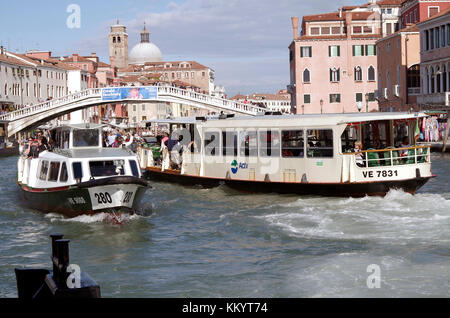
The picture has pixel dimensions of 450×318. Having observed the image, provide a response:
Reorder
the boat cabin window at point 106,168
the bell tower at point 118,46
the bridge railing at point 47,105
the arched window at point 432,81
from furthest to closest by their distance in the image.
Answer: the bell tower at point 118,46 < the bridge railing at point 47,105 < the arched window at point 432,81 < the boat cabin window at point 106,168

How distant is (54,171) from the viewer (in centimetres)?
1384

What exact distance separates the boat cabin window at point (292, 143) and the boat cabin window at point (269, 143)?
6.3 inches

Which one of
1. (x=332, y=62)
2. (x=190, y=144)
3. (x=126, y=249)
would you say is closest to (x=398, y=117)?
(x=190, y=144)

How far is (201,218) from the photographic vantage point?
13.7 m

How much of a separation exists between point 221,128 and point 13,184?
25.5 ft

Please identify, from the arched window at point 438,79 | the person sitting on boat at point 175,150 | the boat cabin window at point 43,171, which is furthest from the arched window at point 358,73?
the boat cabin window at point 43,171

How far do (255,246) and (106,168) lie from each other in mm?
4286

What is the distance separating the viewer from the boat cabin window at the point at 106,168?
13438mm

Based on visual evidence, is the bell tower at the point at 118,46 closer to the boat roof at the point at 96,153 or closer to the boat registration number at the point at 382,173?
the boat roof at the point at 96,153

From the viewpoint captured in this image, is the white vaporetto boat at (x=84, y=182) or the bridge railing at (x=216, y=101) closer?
the white vaporetto boat at (x=84, y=182)

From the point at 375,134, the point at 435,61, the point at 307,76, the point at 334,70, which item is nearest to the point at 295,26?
the point at 307,76

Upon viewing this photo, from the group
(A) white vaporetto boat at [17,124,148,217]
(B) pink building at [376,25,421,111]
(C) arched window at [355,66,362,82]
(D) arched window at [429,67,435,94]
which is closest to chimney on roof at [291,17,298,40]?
(C) arched window at [355,66,362,82]

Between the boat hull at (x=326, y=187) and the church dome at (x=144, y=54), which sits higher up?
the church dome at (x=144, y=54)

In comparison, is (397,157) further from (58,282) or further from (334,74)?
(334,74)
